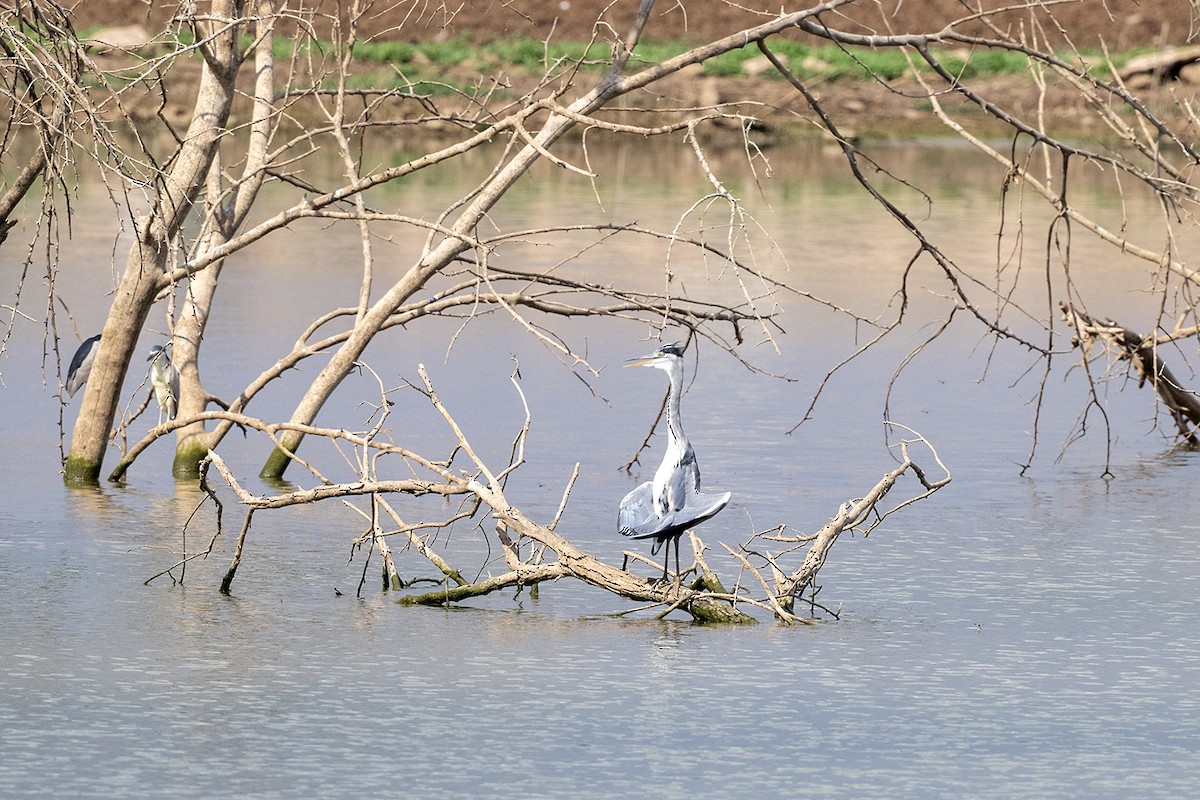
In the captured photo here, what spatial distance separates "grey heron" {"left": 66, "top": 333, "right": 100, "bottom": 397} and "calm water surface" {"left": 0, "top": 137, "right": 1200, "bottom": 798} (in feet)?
1.23

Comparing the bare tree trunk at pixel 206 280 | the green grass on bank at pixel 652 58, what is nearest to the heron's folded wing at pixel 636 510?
the bare tree trunk at pixel 206 280

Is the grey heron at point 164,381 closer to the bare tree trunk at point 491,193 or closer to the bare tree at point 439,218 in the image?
Answer: the bare tree at point 439,218

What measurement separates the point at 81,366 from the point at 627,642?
3985 mm

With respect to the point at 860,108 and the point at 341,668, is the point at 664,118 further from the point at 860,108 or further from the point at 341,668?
the point at 341,668

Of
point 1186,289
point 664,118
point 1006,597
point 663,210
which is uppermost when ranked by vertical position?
point 664,118

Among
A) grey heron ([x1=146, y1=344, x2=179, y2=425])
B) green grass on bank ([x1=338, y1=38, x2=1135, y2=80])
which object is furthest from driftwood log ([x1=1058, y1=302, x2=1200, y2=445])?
green grass on bank ([x1=338, y1=38, x2=1135, y2=80])

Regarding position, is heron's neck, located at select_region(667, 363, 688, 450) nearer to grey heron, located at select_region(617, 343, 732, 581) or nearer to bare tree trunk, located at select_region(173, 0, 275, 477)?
grey heron, located at select_region(617, 343, 732, 581)

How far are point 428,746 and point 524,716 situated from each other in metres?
0.38

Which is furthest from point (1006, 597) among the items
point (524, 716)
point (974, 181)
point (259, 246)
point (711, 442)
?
point (974, 181)

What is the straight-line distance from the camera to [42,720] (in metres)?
5.76

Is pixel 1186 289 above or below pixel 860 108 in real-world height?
below

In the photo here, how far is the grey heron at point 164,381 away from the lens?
→ 985cm

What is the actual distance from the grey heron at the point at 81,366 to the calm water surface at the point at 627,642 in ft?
1.23

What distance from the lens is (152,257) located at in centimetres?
908
